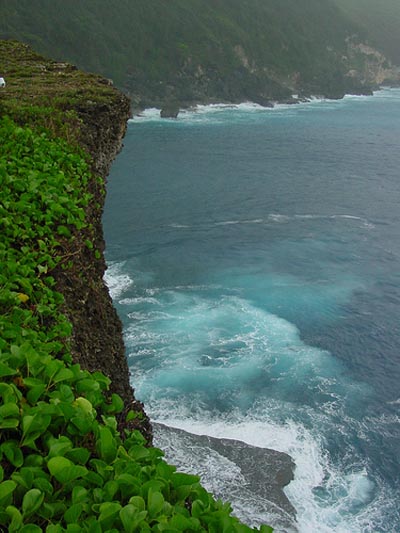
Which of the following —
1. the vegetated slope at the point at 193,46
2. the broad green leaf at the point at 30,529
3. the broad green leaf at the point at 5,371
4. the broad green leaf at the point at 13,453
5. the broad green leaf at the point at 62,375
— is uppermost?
the vegetated slope at the point at 193,46

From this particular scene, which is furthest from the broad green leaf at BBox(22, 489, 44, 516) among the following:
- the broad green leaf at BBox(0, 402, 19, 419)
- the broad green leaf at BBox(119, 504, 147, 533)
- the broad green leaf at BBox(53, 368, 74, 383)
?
the broad green leaf at BBox(53, 368, 74, 383)

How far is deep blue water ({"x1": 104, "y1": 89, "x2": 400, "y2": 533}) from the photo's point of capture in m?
20.8

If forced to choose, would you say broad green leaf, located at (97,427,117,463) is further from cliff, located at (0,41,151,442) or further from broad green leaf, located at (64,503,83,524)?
cliff, located at (0,41,151,442)

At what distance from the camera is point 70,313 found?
7348 millimetres

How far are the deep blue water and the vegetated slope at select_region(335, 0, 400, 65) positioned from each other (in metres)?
106

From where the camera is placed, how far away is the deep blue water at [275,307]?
2081cm

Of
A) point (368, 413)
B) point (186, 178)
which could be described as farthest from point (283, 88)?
point (368, 413)

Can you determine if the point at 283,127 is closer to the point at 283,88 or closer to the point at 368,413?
the point at 283,88

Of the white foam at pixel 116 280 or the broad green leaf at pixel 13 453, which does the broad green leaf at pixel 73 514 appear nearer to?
the broad green leaf at pixel 13 453

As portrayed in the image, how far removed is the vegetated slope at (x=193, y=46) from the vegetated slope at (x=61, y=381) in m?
83.3

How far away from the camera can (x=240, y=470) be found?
63.3 ft

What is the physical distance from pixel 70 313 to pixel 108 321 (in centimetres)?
226

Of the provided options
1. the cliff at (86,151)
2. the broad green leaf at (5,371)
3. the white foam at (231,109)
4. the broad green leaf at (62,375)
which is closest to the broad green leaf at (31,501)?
the broad green leaf at (5,371)

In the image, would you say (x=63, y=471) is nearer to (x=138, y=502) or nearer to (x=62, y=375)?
(x=138, y=502)
